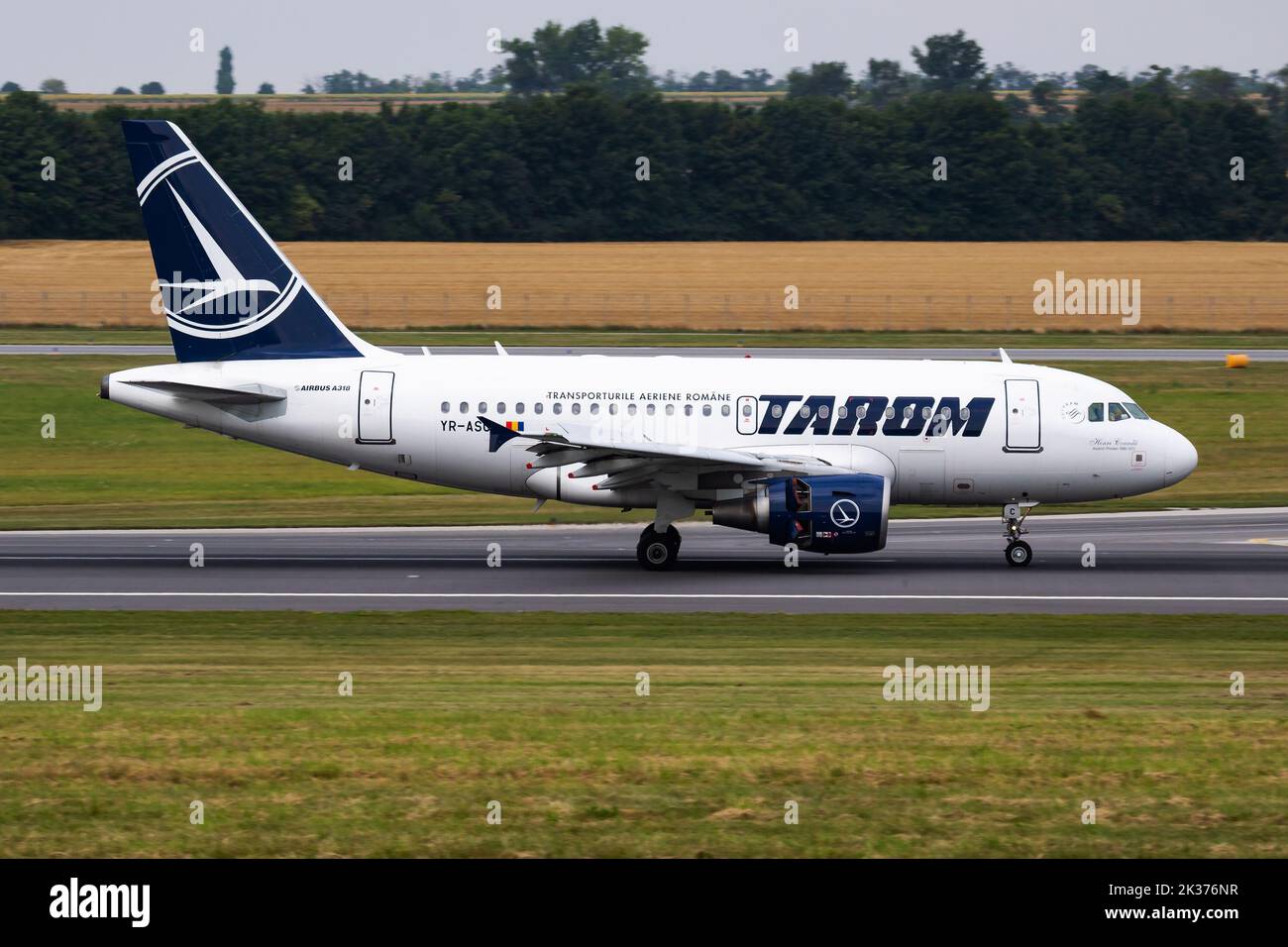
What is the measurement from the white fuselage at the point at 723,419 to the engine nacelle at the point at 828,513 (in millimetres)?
1411

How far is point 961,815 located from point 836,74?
5271 inches

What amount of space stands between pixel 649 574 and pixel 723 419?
322cm

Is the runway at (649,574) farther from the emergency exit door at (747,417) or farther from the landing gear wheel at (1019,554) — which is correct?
the emergency exit door at (747,417)

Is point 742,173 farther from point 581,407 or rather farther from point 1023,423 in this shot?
point 581,407

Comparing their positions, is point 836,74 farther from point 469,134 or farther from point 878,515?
point 878,515

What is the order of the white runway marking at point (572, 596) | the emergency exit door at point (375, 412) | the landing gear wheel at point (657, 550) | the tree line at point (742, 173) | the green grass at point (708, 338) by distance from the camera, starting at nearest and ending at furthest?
the white runway marking at point (572, 596)
the landing gear wheel at point (657, 550)
the emergency exit door at point (375, 412)
the green grass at point (708, 338)
the tree line at point (742, 173)

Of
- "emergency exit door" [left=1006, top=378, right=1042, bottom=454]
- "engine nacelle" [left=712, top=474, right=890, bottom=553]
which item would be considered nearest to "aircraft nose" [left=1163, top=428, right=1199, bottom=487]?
"emergency exit door" [left=1006, top=378, right=1042, bottom=454]

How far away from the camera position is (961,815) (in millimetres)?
11641

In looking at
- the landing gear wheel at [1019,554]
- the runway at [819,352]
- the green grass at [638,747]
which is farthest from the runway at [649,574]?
the runway at [819,352]

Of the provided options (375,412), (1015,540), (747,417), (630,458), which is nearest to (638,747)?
(630,458)

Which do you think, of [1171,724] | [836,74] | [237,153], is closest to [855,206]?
[237,153]

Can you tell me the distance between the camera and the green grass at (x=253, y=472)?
36438 millimetres

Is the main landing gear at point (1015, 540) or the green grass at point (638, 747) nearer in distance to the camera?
the green grass at point (638, 747)

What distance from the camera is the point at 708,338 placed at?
64625 millimetres
